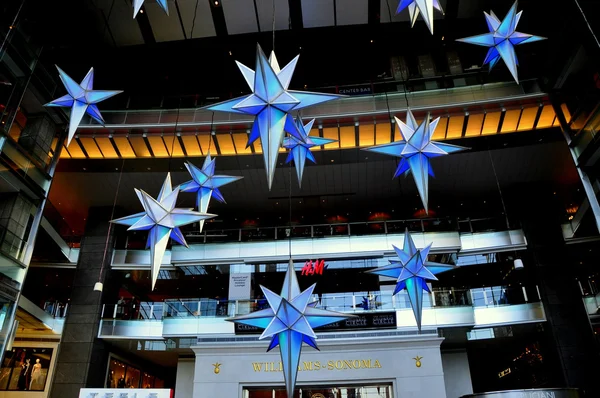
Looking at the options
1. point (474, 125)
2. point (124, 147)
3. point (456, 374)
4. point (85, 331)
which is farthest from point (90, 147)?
point (456, 374)

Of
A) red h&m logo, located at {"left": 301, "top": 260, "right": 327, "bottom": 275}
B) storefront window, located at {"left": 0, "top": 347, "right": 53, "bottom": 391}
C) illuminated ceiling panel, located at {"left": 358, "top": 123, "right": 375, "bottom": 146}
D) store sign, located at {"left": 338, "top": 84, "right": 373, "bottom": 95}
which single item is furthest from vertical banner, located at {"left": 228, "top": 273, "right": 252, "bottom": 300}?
store sign, located at {"left": 338, "top": 84, "right": 373, "bottom": 95}

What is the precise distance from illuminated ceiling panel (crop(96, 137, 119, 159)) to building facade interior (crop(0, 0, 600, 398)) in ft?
0.55

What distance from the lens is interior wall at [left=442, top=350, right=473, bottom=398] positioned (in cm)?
1714

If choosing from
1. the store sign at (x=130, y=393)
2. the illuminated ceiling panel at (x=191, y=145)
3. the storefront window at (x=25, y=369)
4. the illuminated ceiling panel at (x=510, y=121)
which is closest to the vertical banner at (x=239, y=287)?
the illuminated ceiling panel at (x=191, y=145)

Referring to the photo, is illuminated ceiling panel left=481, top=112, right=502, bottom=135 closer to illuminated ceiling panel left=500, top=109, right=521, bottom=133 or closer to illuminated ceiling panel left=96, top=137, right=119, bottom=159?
illuminated ceiling panel left=500, top=109, right=521, bottom=133

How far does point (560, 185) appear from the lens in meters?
19.2

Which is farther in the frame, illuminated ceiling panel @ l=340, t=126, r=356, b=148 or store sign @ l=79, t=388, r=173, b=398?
illuminated ceiling panel @ l=340, t=126, r=356, b=148

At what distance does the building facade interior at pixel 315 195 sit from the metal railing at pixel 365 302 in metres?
0.08

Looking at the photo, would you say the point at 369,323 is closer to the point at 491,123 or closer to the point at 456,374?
the point at 456,374

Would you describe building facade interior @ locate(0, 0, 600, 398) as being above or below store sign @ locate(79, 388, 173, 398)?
above

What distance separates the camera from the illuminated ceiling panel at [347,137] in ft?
55.1

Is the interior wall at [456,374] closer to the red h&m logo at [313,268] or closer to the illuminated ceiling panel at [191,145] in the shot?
the red h&m logo at [313,268]

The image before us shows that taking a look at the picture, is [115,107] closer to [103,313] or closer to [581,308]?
[103,313]

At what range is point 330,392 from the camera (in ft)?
46.8
